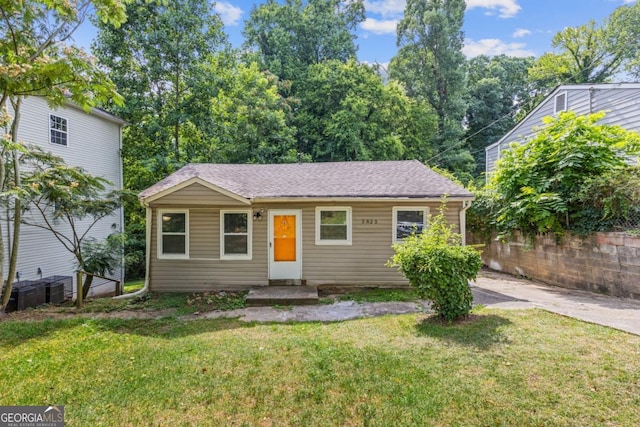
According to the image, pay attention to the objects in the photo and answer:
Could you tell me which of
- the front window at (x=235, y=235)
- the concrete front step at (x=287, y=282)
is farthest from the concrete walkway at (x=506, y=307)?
the front window at (x=235, y=235)

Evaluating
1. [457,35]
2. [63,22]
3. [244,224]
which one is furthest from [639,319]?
[457,35]

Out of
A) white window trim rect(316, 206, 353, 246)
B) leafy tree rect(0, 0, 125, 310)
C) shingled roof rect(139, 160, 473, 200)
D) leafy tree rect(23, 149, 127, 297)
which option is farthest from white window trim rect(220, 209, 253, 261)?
leafy tree rect(0, 0, 125, 310)

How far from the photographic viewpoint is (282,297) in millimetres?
7484

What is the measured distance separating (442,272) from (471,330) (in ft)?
3.24

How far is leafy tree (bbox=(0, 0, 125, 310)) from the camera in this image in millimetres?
5715

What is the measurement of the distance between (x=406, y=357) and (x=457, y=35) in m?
26.8

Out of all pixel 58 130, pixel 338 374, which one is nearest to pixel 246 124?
pixel 58 130

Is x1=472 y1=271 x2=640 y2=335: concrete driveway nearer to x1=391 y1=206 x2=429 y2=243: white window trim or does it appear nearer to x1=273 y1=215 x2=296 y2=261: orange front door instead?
x1=391 y1=206 x2=429 y2=243: white window trim

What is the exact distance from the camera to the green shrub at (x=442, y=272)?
17.1 feet

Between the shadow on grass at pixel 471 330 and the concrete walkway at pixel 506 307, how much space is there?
1027 millimetres

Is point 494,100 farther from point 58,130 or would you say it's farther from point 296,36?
point 58,130

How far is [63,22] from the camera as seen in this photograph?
669 centimetres

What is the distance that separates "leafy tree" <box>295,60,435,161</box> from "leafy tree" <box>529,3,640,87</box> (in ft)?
37.1

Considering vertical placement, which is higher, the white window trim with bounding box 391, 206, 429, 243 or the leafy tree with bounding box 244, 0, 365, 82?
the leafy tree with bounding box 244, 0, 365, 82
